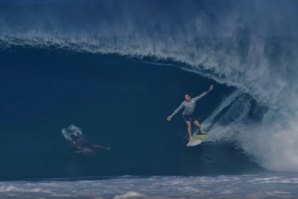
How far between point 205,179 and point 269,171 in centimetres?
183

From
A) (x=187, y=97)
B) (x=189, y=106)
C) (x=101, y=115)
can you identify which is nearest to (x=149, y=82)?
A: (x=187, y=97)

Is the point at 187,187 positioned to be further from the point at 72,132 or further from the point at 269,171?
the point at 72,132

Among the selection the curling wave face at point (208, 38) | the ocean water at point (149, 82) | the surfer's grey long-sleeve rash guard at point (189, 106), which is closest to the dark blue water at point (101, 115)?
the ocean water at point (149, 82)

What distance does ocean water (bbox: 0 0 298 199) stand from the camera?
13.0 metres

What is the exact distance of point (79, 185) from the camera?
12047 mm

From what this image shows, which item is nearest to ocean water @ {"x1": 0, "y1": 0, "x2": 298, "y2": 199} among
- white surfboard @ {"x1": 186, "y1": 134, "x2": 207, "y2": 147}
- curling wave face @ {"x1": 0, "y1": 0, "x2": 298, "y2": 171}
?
curling wave face @ {"x1": 0, "y1": 0, "x2": 298, "y2": 171}

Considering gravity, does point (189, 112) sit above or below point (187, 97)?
below

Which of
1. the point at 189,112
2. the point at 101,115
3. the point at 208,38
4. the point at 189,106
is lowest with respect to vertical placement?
the point at 101,115

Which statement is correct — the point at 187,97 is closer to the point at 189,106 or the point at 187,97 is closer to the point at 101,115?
the point at 189,106

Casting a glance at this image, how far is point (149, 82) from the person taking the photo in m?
13.4

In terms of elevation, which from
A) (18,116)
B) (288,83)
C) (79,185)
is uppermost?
(288,83)

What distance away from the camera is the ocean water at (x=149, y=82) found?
12992mm

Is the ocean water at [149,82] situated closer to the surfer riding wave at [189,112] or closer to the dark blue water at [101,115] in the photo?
the dark blue water at [101,115]

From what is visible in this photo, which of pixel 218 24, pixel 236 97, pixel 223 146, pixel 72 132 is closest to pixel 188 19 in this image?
pixel 218 24
